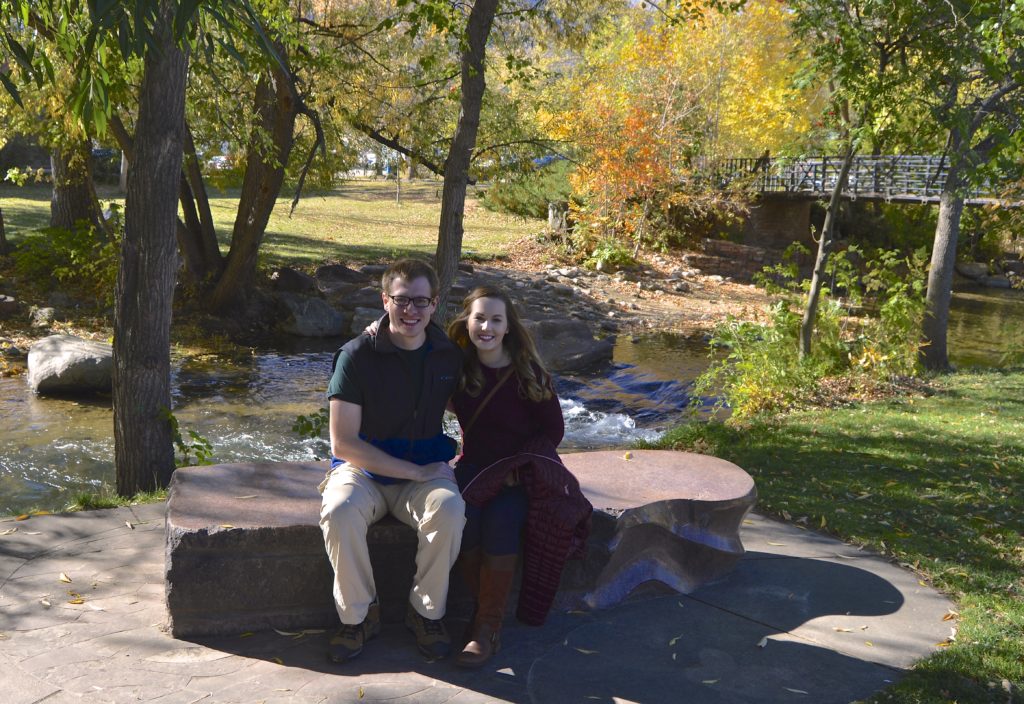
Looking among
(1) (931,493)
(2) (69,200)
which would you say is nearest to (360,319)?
(2) (69,200)

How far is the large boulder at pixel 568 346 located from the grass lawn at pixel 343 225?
6217 millimetres

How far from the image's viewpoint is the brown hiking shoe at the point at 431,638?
381cm

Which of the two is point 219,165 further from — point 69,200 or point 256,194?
point 69,200

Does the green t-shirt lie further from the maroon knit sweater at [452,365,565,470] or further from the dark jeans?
the dark jeans

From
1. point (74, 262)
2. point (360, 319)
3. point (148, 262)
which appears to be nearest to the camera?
point (148, 262)

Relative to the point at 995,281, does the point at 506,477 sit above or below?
below

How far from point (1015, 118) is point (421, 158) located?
23.2ft

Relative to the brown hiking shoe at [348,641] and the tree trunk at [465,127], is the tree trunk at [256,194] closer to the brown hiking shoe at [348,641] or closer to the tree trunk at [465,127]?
the tree trunk at [465,127]

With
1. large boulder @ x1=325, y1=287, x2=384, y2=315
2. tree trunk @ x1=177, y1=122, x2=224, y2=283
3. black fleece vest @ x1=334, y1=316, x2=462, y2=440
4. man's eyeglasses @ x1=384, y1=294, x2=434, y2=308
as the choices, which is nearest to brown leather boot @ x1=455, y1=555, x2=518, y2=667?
black fleece vest @ x1=334, y1=316, x2=462, y2=440

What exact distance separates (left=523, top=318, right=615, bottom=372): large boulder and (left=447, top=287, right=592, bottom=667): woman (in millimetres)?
9062

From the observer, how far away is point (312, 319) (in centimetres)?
A: 1532

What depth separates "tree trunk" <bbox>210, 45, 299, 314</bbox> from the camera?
510 inches

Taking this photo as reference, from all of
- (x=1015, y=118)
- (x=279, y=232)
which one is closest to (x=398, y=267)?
(x=1015, y=118)

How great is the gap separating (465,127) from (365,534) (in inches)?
175
